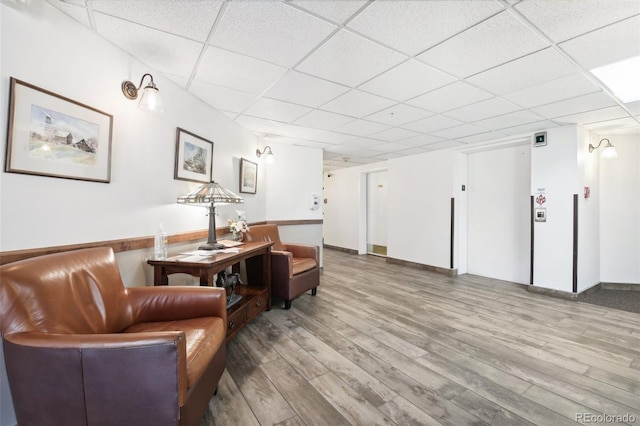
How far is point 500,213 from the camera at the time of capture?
468cm

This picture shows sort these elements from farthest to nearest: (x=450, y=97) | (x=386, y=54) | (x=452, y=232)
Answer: (x=452, y=232), (x=450, y=97), (x=386, y=54)

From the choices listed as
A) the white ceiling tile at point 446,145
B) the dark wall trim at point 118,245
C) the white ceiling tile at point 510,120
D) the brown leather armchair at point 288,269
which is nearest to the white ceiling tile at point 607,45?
the white ceiling tile at point 510,120

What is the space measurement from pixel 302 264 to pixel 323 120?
1.91 m

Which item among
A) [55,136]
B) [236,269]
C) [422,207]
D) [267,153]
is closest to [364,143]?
[267,153]

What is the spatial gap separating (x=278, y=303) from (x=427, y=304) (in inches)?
75.7

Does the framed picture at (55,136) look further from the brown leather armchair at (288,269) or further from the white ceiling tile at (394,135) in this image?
the white ceiling tile at (394,135)

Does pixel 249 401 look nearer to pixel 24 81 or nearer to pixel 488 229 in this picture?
pixel 24 81

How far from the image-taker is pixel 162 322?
173cm

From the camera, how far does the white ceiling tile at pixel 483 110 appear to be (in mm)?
2951

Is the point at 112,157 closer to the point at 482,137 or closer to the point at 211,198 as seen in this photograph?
the point at 211,198

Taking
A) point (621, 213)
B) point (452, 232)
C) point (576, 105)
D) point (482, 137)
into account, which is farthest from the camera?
point (452, 232)

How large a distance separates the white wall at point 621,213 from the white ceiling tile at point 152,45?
230 inches

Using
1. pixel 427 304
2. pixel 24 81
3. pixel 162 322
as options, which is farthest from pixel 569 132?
pixel 24 81

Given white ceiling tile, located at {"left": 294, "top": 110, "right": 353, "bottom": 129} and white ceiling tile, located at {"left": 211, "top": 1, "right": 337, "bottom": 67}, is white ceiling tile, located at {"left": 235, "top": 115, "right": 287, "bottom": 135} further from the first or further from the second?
white ceiling tile, located at {"left": 211, "top": 1, "right": 337, "bottom": 67}
